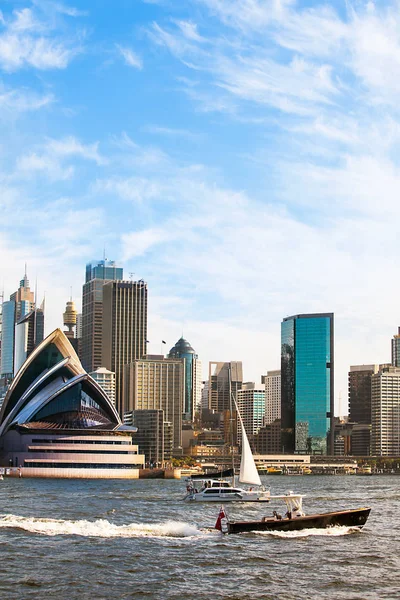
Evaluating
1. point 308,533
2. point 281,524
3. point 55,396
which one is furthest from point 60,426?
point 308,533

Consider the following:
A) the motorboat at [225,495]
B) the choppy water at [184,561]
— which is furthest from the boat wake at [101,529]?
the motorboat at [225,495]

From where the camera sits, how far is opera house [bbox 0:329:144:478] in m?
138


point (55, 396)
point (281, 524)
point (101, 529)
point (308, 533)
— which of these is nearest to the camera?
point (308, 533)

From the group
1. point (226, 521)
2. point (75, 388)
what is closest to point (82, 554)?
point (226, 521)

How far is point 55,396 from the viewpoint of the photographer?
148 meters

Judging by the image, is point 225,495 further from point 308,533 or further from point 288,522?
point 308,533

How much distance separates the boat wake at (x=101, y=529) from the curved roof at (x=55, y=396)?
92.6m

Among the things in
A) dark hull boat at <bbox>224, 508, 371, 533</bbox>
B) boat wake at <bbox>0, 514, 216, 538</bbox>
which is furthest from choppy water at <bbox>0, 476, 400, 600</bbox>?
dark hull boat at <bbox>224, 508, 371, 533</bbox>

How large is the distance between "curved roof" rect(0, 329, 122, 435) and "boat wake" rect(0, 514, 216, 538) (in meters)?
92.6

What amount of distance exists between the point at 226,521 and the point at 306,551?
21.2 ft

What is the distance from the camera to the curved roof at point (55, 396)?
146 meters

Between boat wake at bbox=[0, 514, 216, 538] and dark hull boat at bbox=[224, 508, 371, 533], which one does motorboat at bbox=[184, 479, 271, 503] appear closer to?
boat wake at bbox=[0, 514, 216, 538]

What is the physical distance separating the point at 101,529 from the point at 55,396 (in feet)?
331

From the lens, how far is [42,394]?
151500 millimetres
